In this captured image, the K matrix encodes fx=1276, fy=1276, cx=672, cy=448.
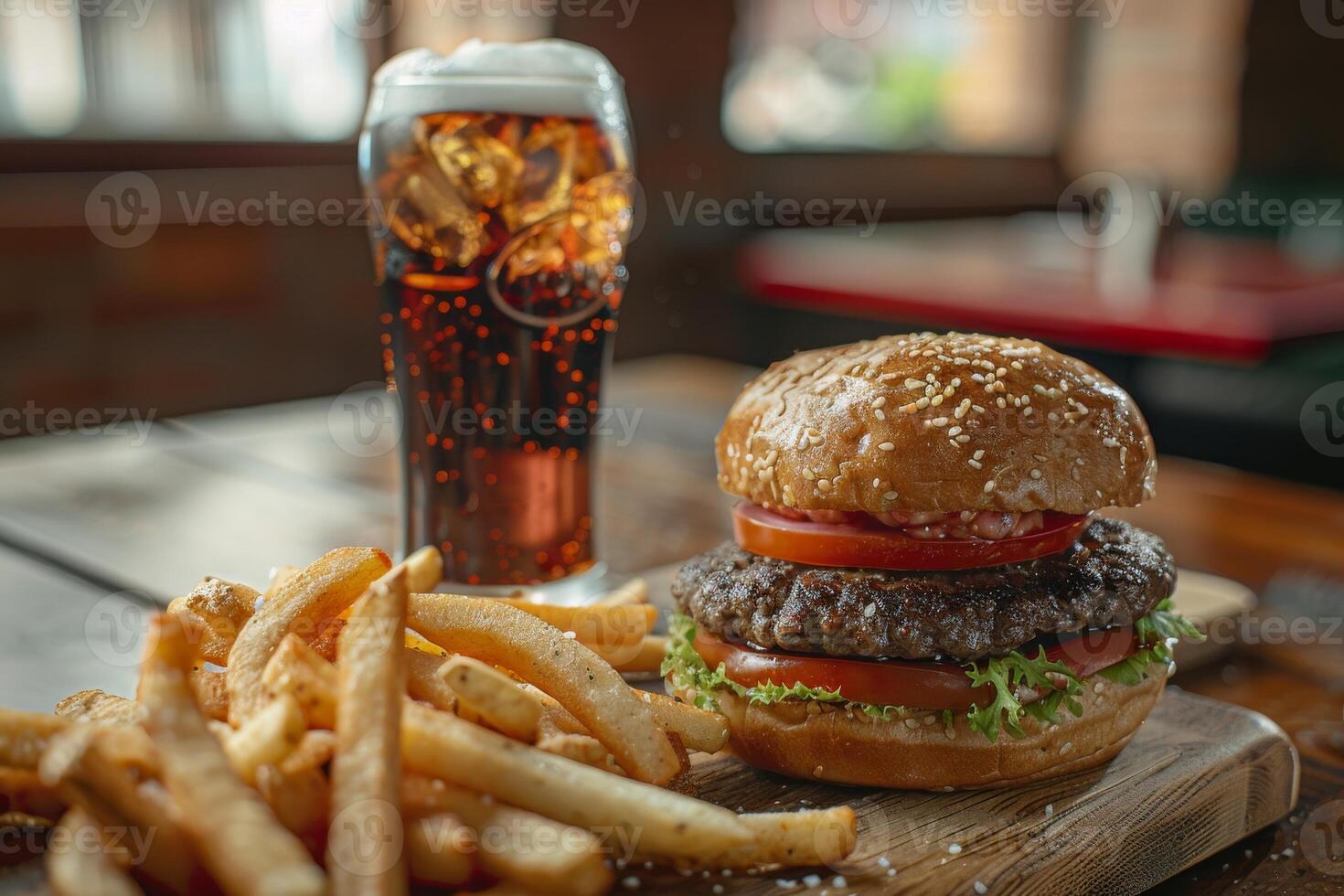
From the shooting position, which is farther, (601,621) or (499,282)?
(499,282)

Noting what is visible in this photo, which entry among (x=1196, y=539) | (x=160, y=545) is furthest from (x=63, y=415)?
(x=1196, y=539)

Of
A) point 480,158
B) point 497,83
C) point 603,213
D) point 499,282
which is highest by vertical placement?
point 497,83

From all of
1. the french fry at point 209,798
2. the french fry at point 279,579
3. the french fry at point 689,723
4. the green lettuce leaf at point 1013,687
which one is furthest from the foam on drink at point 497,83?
the french fry at point 209,798

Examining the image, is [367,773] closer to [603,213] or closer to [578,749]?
[578,749]

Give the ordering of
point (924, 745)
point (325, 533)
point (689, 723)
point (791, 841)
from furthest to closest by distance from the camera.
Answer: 1. point (325, 533)
2. point (924, 745)
3. point (689, 723)
4. point (791, 841)

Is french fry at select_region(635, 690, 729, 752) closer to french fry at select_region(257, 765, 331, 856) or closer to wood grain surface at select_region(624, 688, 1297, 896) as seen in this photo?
wood grain surface at select_region(624, 688, 1297, 896)

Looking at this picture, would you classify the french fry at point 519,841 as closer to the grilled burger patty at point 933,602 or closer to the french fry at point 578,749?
the french fry at point 578,749

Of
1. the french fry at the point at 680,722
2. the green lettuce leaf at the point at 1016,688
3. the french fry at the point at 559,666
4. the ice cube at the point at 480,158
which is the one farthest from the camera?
the ice cube at the point at 480,158

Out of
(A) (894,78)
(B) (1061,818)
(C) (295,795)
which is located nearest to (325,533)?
(C) (295,795)
